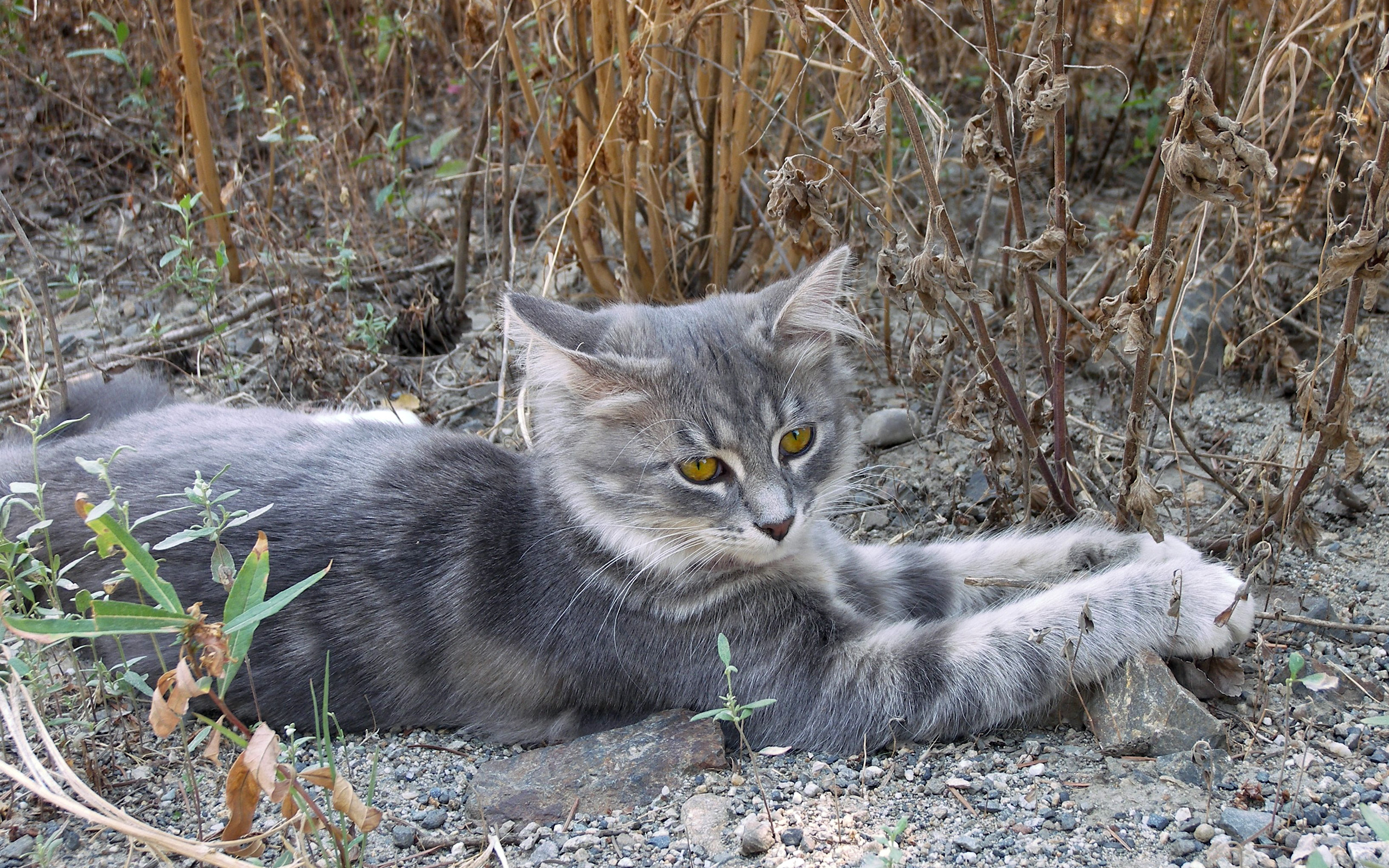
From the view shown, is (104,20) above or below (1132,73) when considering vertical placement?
above

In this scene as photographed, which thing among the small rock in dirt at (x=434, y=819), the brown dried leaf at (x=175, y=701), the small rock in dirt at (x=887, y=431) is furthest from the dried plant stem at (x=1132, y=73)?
the brown dried leaf at (x=175, y=701)

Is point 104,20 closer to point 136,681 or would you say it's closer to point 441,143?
point 441,143

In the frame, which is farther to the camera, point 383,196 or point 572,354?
point 383,196

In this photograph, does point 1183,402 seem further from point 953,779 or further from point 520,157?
point 520,157

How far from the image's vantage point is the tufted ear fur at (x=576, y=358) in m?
2.96

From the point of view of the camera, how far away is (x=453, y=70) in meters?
6.89

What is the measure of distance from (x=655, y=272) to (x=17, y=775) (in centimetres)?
328

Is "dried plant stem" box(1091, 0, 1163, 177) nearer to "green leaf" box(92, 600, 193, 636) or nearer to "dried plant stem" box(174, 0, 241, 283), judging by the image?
"dried plant stem" box(174, 0, 241, 283)

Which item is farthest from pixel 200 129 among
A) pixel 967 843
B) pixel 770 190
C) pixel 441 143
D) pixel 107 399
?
pixel 967 843

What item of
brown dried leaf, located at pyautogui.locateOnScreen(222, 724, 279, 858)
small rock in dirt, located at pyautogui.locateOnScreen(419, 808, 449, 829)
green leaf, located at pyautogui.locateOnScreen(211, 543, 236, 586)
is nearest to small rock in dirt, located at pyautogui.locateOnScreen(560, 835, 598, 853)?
small rock in dirt, located at pyautogui.locateOnScreen(419, 808, 449, 829)

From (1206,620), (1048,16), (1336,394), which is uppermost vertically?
(1048,16)

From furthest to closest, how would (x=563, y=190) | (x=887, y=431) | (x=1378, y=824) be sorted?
(x=563, y=190)
(x=887, y=431)
(x=1378, y=824)

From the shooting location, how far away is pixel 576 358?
9.73 ft

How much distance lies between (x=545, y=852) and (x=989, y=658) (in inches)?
49.0
